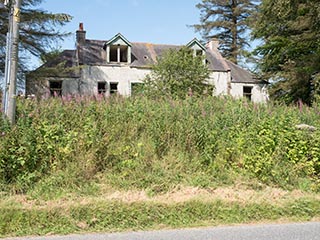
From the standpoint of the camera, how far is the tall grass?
5.43 meters

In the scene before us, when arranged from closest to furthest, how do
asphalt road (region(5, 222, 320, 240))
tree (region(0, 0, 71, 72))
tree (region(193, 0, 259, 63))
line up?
asphalt road (region(5, 222, 320, 240))
tree (region(0, 0, 71, 72))
tree (region(193, 0, 259, 63))

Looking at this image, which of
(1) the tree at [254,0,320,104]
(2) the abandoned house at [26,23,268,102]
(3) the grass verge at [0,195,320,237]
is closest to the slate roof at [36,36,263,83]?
(2) the abandoned house at [26,23,268,102]

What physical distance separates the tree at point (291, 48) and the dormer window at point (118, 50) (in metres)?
10.6

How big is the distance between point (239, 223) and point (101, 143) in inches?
119

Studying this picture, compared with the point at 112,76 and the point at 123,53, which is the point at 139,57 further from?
the point at 112,76

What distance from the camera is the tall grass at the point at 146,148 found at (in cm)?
543

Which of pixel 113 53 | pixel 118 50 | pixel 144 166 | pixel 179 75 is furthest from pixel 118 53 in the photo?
pixel 144 166

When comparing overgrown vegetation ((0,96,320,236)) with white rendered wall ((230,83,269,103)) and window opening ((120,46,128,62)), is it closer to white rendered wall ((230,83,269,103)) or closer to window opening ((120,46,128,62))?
window opening ((120,46,128,62))

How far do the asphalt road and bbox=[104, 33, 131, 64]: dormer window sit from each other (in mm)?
20860

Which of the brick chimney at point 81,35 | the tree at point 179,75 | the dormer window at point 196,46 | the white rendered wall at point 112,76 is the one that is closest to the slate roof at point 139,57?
the brick chimney at point 81,35

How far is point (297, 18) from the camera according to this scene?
19406 mm

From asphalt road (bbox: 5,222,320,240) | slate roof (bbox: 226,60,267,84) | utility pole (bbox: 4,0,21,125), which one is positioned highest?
slate roof (bbox: 226,60,267,84)

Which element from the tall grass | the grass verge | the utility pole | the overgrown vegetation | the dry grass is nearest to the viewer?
the grass verge

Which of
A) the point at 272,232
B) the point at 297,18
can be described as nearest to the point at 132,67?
the point at 297,18
